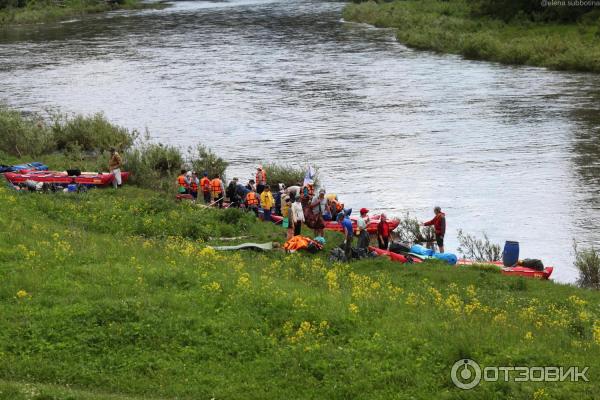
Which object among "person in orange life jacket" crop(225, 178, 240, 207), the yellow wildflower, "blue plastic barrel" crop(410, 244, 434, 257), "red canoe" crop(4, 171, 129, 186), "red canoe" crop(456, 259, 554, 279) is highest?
the yellow wildflower

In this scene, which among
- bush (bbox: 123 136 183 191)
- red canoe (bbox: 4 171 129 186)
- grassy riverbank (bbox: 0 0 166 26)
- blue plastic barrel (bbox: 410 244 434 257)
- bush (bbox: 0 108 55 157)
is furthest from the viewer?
grassy riverbank (bbox: 0 0 166 26)

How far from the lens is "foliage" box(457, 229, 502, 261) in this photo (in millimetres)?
23969

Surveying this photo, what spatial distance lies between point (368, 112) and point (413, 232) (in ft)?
64.7

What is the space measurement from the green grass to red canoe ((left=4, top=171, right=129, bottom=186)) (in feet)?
26.7

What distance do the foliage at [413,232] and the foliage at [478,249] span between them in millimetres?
944

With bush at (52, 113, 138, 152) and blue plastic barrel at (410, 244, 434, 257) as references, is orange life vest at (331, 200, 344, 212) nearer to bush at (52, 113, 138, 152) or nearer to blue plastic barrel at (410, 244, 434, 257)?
blue plastic barrel at (410, 244, 434, 257)

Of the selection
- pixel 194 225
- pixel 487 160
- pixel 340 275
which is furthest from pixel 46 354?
pixel 487 160

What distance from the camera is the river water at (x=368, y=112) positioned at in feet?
98.3

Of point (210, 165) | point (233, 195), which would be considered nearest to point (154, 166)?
point (210, 165)

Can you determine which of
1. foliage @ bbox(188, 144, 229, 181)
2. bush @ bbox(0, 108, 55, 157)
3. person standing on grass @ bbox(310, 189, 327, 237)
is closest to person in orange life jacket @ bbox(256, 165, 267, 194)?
person standing on grass @ bbox(310, 189, 327, 237)

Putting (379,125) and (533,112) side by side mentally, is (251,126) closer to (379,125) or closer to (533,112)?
(379,125)

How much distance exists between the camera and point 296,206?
23719 mm

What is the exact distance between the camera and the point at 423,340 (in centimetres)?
1427

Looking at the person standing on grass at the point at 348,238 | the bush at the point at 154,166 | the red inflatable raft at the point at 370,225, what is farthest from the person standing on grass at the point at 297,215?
the bush at the point at 154,166
